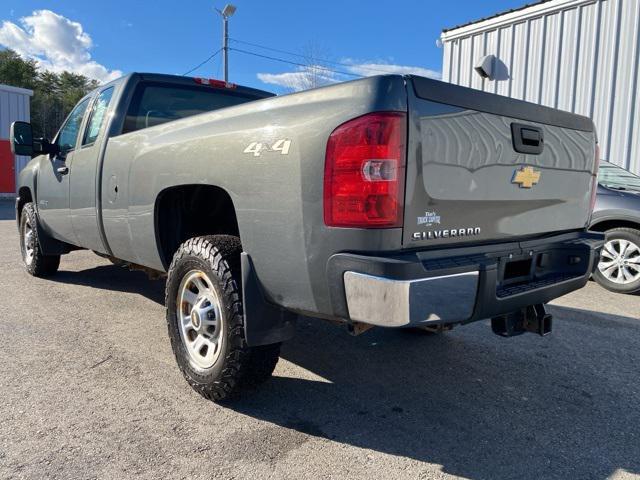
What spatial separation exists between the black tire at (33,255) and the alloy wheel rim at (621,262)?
238 inches

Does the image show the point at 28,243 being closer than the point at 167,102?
No

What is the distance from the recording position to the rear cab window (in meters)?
4.08

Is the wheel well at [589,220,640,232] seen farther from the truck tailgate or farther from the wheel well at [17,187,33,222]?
the wheel well at [17,187,33,222]

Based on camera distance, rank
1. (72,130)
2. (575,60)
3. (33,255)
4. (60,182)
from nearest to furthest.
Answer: (60,182) < (72,130) < (33,255) < (575,60)

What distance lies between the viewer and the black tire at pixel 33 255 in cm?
552

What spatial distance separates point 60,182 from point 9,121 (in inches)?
702

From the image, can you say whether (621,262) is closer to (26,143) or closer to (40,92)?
(26,143)

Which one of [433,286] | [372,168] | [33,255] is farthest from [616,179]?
[33,255]

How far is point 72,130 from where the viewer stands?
4.84 metres

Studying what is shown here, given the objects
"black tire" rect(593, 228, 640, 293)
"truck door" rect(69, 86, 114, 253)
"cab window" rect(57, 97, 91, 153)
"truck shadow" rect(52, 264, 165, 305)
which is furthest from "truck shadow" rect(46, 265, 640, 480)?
"cab window" rect(57, 97, 91, 153)

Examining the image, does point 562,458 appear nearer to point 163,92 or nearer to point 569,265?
point 569,265

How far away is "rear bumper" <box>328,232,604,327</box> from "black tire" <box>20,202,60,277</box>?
14.8 ft

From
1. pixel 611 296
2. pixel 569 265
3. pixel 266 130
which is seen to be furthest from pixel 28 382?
pixel 611 296

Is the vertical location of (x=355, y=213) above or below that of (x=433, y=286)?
above
